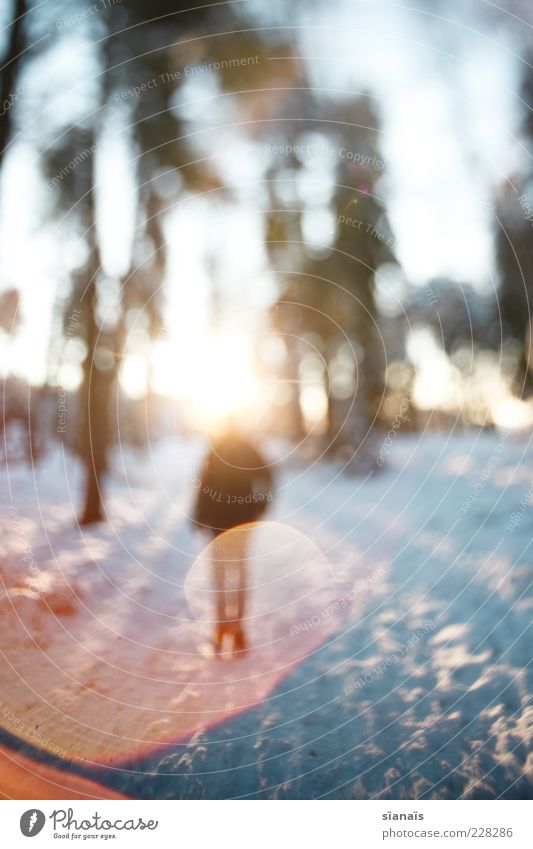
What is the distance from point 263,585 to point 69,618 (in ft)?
7.10

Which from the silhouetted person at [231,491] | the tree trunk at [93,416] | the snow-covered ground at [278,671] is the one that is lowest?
the snow-covered ground at [278,671]

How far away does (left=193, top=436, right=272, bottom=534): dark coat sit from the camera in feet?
14.9

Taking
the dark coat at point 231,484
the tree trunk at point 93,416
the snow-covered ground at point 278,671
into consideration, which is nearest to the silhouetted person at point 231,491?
the dark coat at point 231,484

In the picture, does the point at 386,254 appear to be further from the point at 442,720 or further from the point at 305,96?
the point at 442,720

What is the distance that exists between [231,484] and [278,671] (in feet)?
5.11

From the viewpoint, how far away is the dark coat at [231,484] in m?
4.54

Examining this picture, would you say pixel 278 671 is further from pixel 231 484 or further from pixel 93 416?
pixel 93 416

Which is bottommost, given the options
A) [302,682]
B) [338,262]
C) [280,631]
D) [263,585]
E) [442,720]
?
[442,720]

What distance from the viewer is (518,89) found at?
3.76 meters

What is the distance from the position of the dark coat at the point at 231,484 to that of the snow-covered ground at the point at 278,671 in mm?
987

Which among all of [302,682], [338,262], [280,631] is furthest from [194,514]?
[338,262]

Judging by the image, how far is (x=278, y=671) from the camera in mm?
3779

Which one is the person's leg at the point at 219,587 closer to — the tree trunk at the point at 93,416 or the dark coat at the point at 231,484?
the dark coat at the point at 231,484

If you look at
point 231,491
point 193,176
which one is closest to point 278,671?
point 231,491
